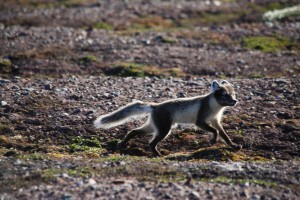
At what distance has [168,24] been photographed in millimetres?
25562

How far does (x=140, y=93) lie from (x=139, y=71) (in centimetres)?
271

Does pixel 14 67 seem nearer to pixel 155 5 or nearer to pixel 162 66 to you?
pixel 162 66

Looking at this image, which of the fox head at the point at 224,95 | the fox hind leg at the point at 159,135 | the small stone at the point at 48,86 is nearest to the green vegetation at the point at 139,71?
the small stone at the point at 48,86

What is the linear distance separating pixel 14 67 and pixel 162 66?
189 inches

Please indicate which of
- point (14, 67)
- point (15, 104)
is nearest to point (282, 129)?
point (15, 104)

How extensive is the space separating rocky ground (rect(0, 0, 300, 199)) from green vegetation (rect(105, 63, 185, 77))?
32mm

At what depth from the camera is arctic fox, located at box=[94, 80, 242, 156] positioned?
40.1 feet

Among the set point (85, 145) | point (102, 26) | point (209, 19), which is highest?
point (209, 19)

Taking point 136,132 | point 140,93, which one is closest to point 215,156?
point 136,132

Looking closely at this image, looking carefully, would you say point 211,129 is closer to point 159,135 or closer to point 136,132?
point 159,135

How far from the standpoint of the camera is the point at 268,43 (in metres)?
21.9

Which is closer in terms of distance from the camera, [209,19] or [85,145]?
[85,145]

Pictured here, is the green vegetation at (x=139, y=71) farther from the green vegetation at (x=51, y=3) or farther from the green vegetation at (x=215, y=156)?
→ the green vegetation at (x=51, y=3)

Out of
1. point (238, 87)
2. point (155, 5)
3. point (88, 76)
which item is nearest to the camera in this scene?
point (238, 87)
